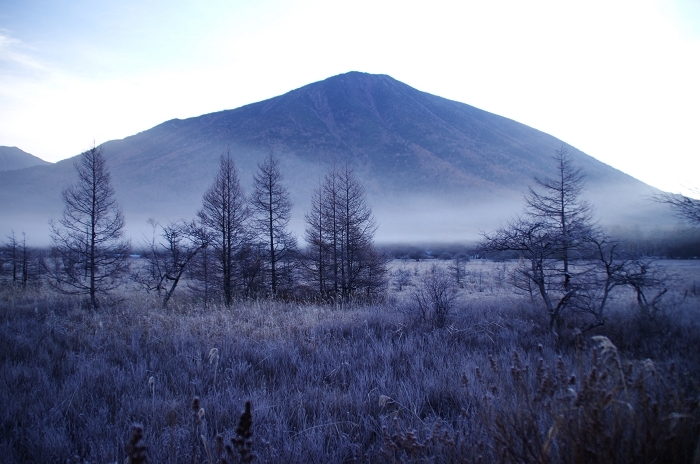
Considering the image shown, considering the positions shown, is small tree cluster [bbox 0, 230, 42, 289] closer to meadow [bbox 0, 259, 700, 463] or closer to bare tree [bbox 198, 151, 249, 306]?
bare tree [bbox 198, 151, 249, 306]

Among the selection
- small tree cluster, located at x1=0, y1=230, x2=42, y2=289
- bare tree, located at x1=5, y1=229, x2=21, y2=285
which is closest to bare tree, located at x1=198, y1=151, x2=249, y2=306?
small tree cluster, located at x1=0, y1=230, x2=42, y2=289

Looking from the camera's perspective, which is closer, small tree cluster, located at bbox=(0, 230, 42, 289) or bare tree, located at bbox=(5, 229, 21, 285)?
small tree cluster, located at bbox=(0, 230, 42, 289)

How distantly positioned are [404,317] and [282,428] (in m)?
4.43

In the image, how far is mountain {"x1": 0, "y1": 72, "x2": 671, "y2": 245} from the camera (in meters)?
128

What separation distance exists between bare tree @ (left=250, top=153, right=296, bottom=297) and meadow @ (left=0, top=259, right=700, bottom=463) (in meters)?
8.80

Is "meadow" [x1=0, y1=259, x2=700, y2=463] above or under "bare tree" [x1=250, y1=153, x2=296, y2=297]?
under

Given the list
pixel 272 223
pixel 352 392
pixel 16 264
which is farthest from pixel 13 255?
pixel 352 392

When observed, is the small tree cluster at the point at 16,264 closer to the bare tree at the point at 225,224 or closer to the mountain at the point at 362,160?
the bare tree at the point at 225,224

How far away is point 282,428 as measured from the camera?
2.40 meters

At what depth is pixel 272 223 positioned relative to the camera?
1561 centimetres

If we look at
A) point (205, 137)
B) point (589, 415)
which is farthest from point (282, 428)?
point (205, 137)

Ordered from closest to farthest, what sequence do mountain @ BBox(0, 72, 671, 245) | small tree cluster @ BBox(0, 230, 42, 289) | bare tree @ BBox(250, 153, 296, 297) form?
bare tree @ BBox(250, 153, 296, 297) < small tree cluster @ BBox(0, 230, 42, 289) < mountain @ BBox(0, 72, 671, 245)

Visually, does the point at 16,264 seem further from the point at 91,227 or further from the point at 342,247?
the point at 342,247

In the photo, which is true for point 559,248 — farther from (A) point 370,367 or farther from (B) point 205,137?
(B) point 205,137
